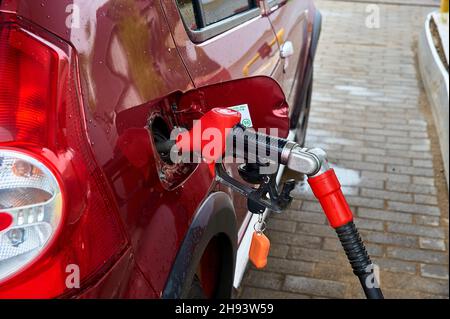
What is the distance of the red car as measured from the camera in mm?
1195

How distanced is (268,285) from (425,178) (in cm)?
198

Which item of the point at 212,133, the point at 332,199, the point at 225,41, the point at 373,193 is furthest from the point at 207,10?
the point at 373,193

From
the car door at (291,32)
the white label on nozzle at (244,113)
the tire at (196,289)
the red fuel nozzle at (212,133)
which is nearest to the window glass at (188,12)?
the white label on nozzle at (244,113)

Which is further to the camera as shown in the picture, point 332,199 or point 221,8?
point 221,8

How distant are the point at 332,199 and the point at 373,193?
9.72ft

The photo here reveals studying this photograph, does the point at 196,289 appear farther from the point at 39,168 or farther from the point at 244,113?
the point at 39,168

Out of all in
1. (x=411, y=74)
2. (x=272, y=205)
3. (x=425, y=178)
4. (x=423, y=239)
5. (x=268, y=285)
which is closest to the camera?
(x=272, y=205)

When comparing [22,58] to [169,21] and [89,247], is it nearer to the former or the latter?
[89,247]

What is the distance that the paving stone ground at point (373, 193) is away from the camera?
320cm

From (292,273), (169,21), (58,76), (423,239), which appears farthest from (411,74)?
(58,76)

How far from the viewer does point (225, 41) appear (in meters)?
2.18

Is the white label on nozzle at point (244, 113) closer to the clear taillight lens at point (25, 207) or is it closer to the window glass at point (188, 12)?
the window glass at point (188, 12)

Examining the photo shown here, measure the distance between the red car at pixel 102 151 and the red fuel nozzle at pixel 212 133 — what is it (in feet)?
0.41
